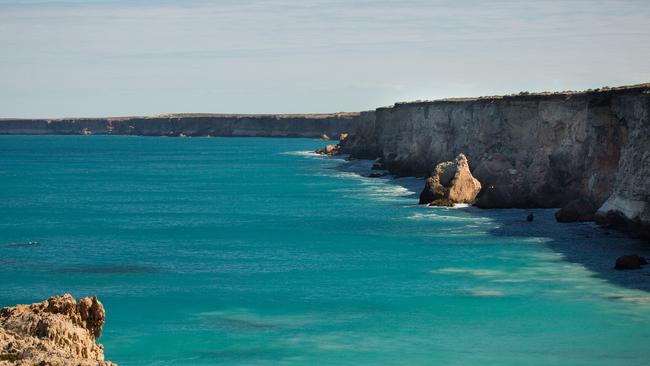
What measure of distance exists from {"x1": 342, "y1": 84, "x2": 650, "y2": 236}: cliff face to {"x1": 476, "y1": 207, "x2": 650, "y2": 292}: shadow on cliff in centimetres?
151

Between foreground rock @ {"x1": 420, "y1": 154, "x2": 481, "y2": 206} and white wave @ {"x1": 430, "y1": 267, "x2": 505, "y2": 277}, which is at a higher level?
foreground rock @ {"x1": 420, "y1": 154, "x2": 481, "y2": 206}

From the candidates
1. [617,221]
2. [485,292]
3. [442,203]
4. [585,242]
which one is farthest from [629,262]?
[442,203]

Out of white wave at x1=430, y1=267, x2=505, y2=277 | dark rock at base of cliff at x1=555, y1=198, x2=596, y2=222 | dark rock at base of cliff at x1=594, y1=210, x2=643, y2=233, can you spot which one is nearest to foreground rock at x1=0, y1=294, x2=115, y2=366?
white wave at x1=430, y1=267, x2=505, y2=277

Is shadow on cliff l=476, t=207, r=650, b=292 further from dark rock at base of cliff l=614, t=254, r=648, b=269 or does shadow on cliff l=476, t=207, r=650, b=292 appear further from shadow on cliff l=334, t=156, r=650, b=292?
dark rock at base of cliff l=614, t=254, r=648, b=269

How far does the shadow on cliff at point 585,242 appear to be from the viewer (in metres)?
35.7

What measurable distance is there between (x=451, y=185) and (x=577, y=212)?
11.8m

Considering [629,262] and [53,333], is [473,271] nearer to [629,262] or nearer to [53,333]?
[629,262]

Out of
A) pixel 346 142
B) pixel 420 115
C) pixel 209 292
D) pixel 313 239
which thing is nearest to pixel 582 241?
pixel 313 239

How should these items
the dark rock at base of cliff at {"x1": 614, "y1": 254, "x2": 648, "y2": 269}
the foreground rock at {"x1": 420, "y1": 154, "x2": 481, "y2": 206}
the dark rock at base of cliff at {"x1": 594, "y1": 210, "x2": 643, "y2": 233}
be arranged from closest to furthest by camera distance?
the dark rock at base of cliff at {"x1": 614, "y1": 254, "x2": 648, "y2": 269}, the dark rock at base of cliff at {"x1": 594, "y1": 210, "x2": 643, "y2": 233}, the foreground rock at {"x1": 420, "y1": 154, "x2": 481, "y2": 206}

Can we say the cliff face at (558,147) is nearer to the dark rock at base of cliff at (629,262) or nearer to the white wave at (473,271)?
the dark rock at base of cliff at (629,262)

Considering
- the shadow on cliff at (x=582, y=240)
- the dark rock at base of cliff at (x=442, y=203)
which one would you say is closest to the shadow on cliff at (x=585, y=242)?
the shadow on cliff at (x=582, y=240)

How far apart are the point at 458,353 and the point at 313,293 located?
356 inches

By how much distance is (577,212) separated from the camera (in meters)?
50.3

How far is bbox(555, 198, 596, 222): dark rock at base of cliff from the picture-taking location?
50.3 meters
